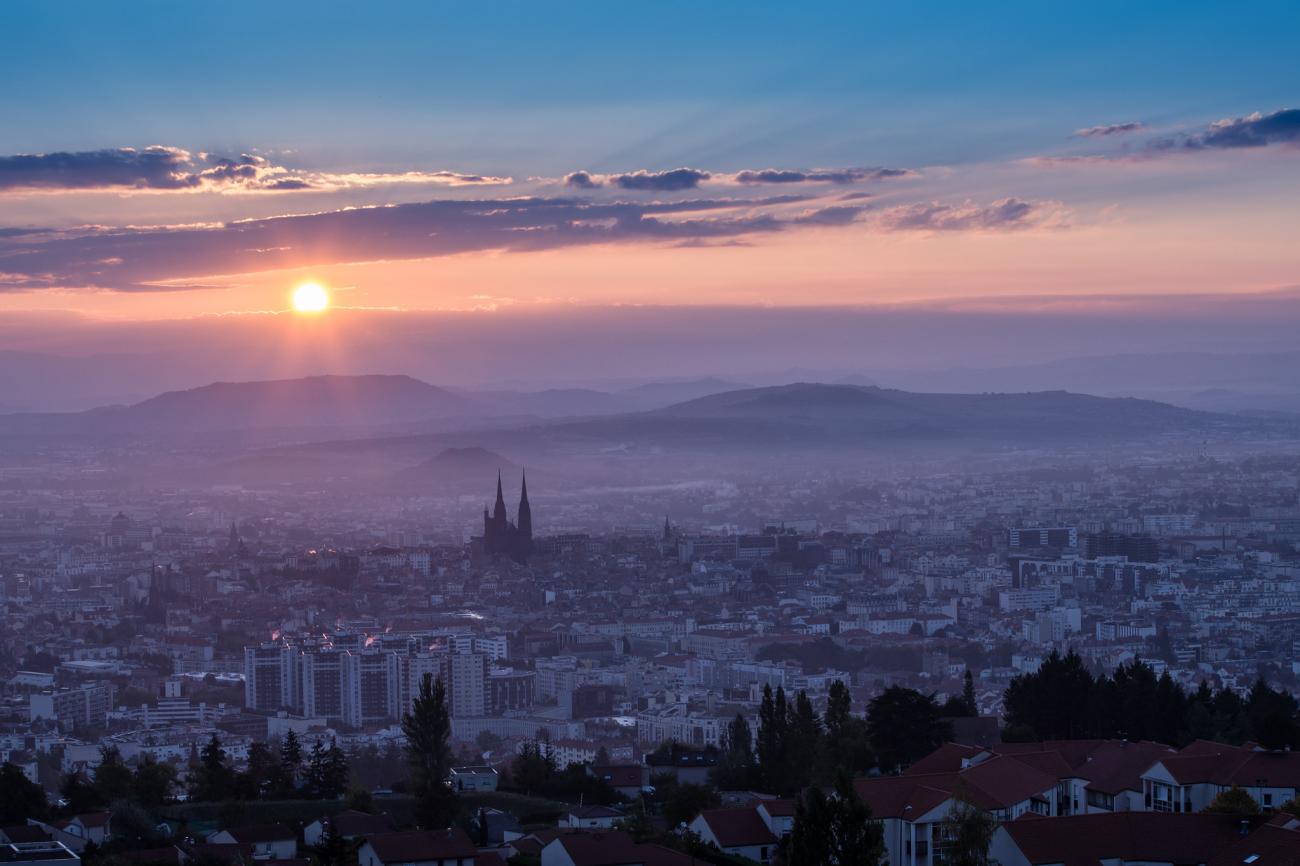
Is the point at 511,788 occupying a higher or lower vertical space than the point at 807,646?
higher

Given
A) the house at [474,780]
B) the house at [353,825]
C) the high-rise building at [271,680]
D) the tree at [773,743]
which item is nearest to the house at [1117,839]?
the house at [353,825]

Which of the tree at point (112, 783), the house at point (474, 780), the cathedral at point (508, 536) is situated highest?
the tree at point (112, 783)

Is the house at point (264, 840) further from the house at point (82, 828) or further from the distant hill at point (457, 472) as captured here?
the distant hill at point (457, 472)

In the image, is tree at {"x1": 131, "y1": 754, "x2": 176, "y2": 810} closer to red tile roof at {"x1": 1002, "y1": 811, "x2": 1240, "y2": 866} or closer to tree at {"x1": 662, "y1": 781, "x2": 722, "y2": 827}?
tree at {"x1": 662, "y1": 781, "x2": 722, "y2": 827}

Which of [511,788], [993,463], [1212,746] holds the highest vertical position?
[1212,746]

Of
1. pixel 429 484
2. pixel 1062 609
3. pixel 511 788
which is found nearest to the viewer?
pixel 511 788

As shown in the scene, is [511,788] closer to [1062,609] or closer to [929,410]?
[1062,609]

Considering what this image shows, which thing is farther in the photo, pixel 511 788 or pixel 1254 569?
pixel 1254 569

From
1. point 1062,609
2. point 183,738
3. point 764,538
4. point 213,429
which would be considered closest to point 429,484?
point 213,429
